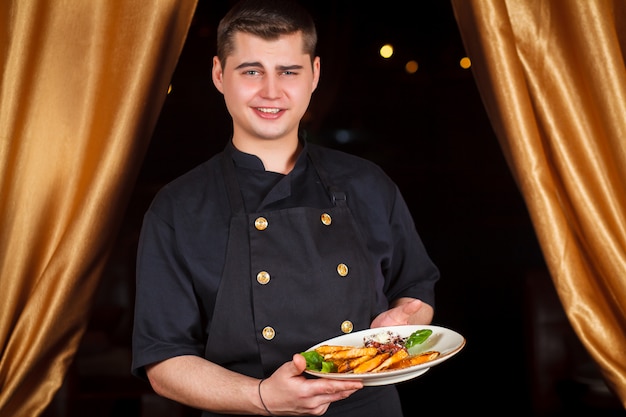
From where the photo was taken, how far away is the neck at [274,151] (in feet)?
5.31

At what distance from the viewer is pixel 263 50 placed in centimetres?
152

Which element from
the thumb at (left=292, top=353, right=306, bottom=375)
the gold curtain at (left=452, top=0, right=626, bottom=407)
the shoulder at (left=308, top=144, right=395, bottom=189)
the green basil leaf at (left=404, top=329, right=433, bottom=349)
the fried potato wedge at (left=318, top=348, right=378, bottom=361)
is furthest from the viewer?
the shoulder at (left=308, top=144, right=395, bottom=189)

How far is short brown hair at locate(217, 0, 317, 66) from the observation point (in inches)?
60.1

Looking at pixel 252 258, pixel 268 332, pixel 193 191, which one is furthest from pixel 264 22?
pixel 268 332

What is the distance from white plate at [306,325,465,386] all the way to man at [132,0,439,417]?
0.07 meters

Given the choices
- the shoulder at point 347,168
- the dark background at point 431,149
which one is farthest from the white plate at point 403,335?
the dark background at point 431,149

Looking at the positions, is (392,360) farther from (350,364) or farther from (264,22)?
(264,22)

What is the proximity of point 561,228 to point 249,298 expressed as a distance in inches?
27.6

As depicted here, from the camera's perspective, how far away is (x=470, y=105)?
371 cm

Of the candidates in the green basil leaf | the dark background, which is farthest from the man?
the dark background

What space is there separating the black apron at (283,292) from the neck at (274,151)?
0.27ft

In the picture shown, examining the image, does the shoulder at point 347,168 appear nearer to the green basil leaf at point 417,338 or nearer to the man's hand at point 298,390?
the green basil leaf at point 417,338

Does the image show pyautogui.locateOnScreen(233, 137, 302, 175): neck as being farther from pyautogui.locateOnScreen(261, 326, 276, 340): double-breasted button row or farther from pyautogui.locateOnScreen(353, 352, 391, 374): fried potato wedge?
pyautogui.locateOnScreen(353, 352, 391, 374): fried potato wedge

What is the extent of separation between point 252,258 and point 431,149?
219 cm
